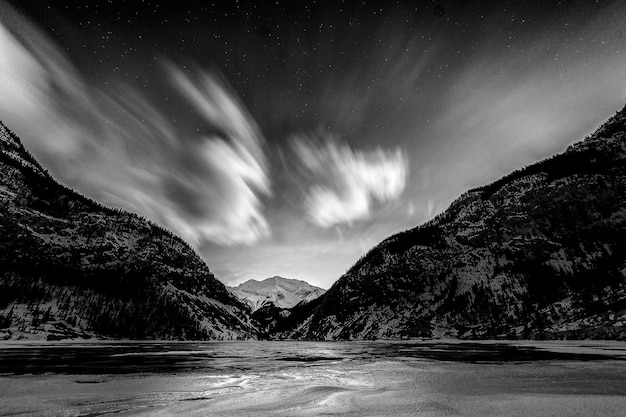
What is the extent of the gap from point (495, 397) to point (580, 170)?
23315cm

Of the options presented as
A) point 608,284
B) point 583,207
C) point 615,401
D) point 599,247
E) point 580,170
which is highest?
point 580,170

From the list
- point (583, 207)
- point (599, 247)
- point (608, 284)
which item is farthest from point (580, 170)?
point (608, 284)

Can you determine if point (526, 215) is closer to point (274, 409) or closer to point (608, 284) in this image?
point (608, 284)

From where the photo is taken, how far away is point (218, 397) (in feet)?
29.6

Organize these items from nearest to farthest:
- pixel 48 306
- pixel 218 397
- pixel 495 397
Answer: pixel 495 397
pixel 218 397
pixel 48 306

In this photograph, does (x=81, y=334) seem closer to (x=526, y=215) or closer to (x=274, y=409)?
(x=274, y=409)

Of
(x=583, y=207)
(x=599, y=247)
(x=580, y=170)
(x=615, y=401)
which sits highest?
(x=580, y=170)

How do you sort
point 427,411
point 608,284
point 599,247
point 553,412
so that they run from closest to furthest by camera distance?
1. point 553,412
2. point 427,411
3. point 608,284
4. point 599,247

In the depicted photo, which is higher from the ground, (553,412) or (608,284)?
(608,284)

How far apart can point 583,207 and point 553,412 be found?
713ft

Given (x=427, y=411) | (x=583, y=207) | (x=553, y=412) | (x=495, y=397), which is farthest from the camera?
(x=583, y=207)

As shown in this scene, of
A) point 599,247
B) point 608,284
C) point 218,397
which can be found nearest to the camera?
point 218,397

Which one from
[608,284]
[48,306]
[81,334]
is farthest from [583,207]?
[48,306]

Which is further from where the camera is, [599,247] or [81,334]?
[81,334]
